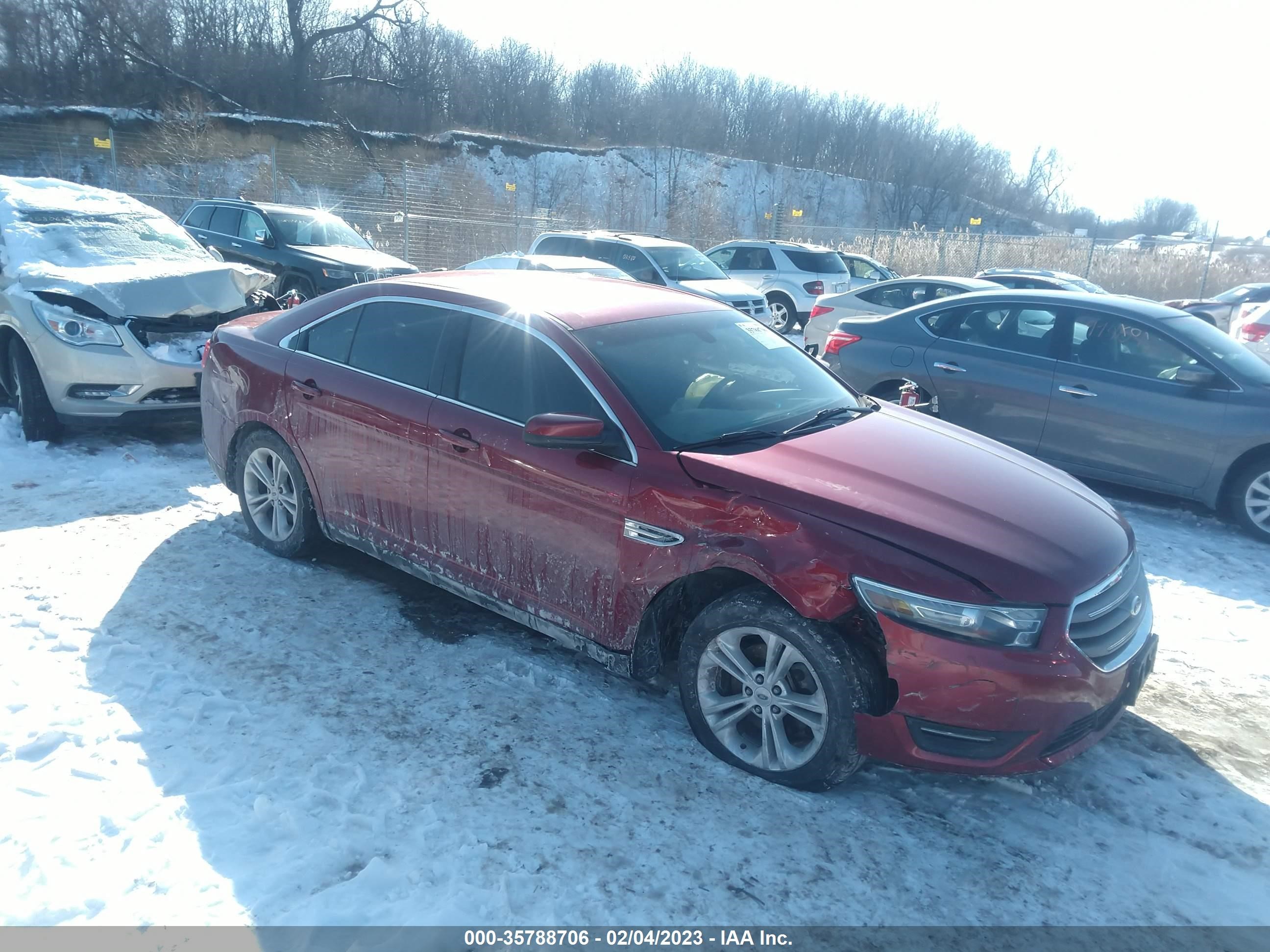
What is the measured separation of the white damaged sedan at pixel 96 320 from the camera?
677cm

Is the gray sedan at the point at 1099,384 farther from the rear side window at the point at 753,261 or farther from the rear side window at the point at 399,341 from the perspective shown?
the rear side window at the point at 753,261

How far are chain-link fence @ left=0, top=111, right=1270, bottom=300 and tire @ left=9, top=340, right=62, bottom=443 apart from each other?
633 inches

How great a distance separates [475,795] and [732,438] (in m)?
1.73

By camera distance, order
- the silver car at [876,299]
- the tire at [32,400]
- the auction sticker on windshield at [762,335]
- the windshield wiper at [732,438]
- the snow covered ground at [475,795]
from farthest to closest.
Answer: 1. the silver car at [876,299]
2. the tire at [32,400]
3. the auction sticker on windshield at [762,335]
4. the windshield wiper at [732,438]
5. the snow covered ground at [475,795]

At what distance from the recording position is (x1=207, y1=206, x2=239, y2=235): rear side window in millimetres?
14859

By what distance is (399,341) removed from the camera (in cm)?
467

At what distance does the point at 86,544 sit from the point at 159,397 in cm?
→ 201

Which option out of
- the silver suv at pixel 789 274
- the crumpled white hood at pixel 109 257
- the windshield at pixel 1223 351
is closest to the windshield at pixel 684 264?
the silver suv at pixel 789 274

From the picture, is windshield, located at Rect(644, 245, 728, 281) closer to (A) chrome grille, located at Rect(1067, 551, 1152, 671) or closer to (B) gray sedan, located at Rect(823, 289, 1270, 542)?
(B) gray sedan, located at Rect(823, 289, 1270, 542)

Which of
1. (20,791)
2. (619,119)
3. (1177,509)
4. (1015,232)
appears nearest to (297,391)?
(20,791)

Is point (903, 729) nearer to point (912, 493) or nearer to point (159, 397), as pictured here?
point (912, 493)

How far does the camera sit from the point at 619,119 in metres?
58.8

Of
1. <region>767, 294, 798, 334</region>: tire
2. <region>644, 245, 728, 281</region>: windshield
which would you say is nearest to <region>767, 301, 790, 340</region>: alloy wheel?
<region>767, 294, 798, 334</region>: tire

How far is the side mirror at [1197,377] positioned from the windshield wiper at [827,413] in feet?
11.3
